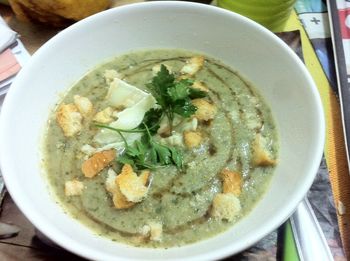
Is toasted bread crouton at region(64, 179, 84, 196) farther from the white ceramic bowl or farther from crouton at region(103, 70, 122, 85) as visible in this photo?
crouton at region(103, 70, 122, 85)

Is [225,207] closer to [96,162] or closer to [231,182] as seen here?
[231,182]

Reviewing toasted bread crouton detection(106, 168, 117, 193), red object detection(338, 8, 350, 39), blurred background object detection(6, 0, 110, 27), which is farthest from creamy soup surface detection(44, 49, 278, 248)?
red object detection(338, 8, 350, 39)

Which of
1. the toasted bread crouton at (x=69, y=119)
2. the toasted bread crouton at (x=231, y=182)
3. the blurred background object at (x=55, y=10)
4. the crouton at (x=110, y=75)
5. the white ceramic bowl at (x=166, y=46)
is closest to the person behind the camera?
the white ceramic bowl at (x=166, y=46)

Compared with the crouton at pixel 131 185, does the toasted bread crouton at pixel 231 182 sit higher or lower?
lower

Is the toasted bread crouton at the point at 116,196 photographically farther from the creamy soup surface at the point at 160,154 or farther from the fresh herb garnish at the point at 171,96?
the fresh herb garnish at the point at 171,96

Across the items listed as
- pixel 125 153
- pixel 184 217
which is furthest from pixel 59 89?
pixel 184 217

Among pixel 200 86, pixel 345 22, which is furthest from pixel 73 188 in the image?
pixel 345 22

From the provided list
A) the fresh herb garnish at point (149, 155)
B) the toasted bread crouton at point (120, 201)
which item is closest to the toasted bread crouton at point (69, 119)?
the fresh herb garnish at point (149, 155)
